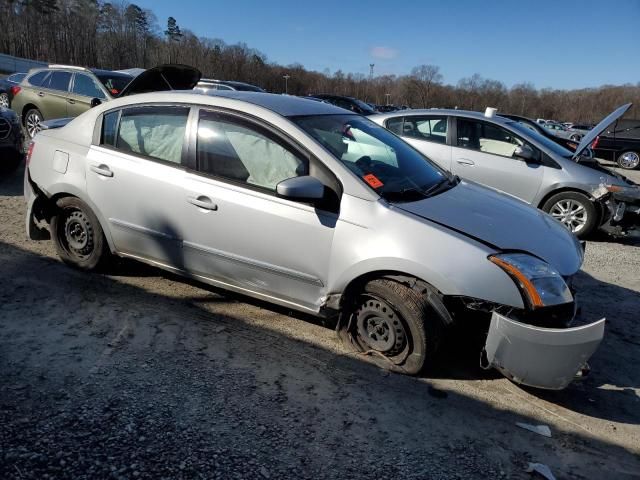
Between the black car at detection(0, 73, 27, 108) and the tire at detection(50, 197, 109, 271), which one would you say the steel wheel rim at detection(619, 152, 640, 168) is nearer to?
the tire at detection(50, 197, 109, 271)

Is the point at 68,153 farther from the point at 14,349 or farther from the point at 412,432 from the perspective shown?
the point at 412,432

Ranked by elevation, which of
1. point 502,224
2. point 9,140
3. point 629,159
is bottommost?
point 502,224

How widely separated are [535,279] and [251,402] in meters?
1.77

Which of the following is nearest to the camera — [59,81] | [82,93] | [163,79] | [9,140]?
[163,79]

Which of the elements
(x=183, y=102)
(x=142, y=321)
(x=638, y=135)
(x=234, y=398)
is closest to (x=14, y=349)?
(x=142, y=321)

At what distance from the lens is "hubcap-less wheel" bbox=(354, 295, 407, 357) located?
3.04m

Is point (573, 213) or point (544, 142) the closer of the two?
point (573, 213)

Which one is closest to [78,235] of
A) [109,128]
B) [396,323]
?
[109,128]

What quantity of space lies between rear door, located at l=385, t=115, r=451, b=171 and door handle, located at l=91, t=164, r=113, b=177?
4418mm

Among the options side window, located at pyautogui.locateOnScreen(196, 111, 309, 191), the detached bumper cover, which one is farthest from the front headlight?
side window, located at pyautogui.locateOnScreen(196, 111, 309, 191)

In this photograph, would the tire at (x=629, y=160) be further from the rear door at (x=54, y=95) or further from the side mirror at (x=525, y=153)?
the rear door at (x=54, y=95)

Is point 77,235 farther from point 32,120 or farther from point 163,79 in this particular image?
point 32,120

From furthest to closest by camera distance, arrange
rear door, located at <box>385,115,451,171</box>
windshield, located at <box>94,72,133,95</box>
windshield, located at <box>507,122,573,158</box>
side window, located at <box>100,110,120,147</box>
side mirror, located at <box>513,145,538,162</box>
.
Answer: windshield, located at <box>94,72,133,95</box> → rear door, located at <box>385,115,451,171</box> → windshield, located at <box>507,122,573,158</box> → side mirror, located at <box>513,145,538,162</box> → side window, located at <box>100,110,120,147</box>

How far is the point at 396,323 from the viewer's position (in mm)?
3027
